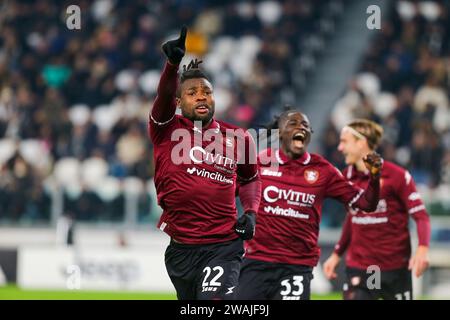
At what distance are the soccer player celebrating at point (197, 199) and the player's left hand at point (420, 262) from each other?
2327mm

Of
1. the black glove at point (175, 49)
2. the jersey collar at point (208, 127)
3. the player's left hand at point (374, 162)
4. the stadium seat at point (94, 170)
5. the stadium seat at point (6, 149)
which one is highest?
the stadium seat at point (6, 149)

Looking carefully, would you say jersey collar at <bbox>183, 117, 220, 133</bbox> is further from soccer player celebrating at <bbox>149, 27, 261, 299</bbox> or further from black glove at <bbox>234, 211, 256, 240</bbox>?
black glove at <bbox>234, 211, 256, 240</bbox>

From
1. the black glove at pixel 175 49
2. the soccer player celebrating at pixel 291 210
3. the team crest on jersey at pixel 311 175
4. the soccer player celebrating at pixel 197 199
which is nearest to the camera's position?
the black glove at pixel 175 49

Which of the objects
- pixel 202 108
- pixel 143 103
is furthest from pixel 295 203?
pixel 143 103

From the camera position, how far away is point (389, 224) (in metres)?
10.0

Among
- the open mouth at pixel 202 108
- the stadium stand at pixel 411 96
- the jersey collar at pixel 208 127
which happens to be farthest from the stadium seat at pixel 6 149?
the open mouth at pixel 202 108

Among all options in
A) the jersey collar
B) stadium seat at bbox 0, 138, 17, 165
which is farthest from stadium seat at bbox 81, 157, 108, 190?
the jersey collar

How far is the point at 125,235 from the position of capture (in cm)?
1761

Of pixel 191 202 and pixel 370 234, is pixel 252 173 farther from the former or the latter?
pixel 370 234

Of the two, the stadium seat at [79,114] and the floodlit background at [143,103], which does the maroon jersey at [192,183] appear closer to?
the floodlit background at [143,103]

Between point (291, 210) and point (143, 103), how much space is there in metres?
11.9

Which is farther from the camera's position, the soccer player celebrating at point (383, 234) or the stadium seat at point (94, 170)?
the stadium seat at point (94, 170)

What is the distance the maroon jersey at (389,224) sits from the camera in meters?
10.0
